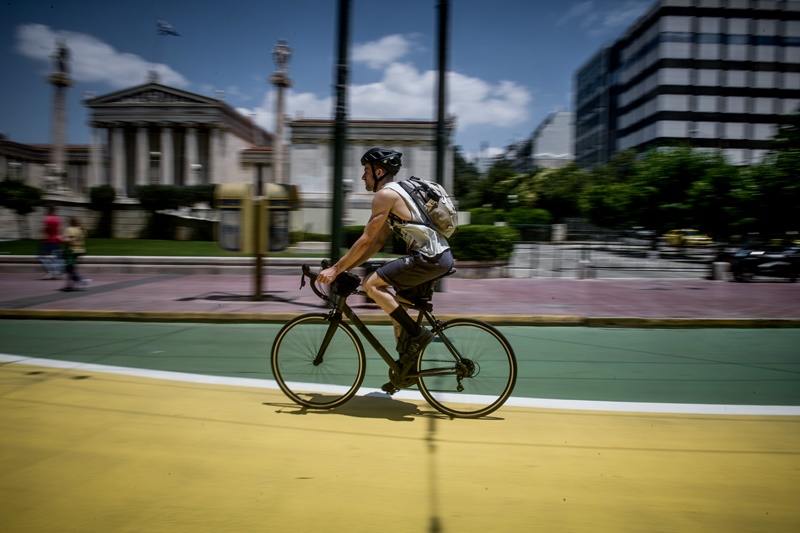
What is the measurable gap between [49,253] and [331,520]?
15712mm

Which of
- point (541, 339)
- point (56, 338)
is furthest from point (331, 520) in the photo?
point (56, 338)

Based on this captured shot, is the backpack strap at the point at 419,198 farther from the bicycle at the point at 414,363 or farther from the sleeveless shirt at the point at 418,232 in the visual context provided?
the bicycle at the point at 414,363

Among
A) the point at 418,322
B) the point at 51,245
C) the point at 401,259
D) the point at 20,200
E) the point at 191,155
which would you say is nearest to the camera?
the point at 401,259

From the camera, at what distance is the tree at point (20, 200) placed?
36.1 m

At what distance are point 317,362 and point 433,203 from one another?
1.49 m

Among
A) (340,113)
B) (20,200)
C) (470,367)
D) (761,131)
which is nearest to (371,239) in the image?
(470,367)

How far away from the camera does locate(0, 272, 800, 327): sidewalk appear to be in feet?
30.3

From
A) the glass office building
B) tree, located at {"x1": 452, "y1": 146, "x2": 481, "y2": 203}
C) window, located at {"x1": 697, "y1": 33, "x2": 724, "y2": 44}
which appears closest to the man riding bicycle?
the glass office building

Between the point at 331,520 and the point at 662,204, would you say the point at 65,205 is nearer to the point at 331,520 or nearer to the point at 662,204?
the point at 662,204

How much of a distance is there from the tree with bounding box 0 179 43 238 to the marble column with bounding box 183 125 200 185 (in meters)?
25.9

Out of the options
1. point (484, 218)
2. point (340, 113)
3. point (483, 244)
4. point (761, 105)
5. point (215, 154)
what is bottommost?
point (483, 244)

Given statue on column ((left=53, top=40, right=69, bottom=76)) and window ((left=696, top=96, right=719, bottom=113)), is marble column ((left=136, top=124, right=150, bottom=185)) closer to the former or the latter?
statue on column ((left=53, top=40, right=69, bottom=76))

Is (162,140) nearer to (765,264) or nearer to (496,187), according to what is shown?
(496,187)

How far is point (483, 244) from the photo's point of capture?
59.3 feet
